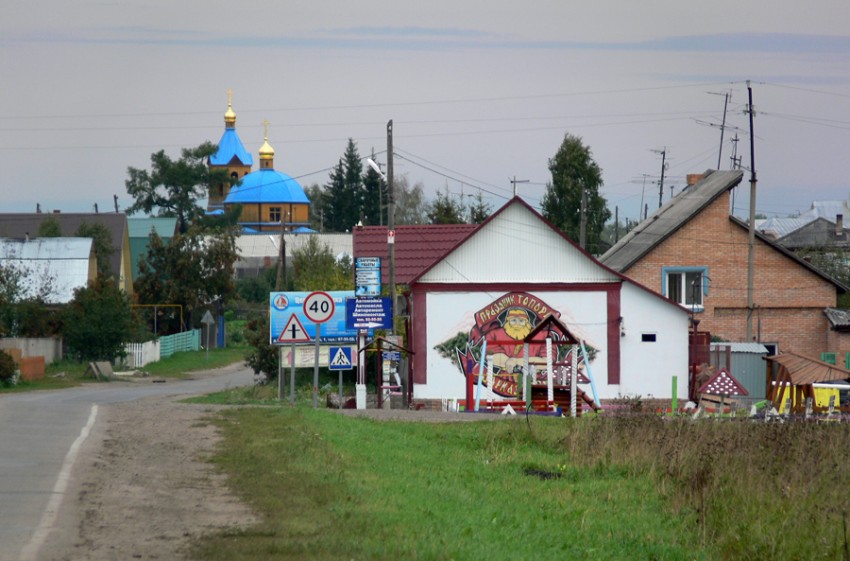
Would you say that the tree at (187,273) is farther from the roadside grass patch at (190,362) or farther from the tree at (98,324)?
the tree at (98,324)

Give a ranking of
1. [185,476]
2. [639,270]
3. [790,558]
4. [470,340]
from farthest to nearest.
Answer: [639,270] → [470,340] → [185,476] → [790,558]

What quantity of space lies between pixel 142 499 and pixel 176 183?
371ft

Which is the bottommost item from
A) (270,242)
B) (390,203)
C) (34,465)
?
(34,465)

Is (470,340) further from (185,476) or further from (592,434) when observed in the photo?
(185,476)

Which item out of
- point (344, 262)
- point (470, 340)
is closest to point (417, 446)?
point (470, 340)

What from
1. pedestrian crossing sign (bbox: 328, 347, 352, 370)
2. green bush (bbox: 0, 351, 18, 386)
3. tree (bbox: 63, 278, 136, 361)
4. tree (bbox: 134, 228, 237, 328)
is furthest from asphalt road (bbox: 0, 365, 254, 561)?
tree (bbox: 134, 228, 237, 328)

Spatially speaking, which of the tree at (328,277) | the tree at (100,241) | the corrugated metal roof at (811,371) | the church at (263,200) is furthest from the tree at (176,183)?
the corrugated metal roof at (811,371)

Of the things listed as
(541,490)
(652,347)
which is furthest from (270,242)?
(541,490)

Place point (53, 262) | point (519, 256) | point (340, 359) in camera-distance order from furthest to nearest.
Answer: point (53, 262) → point (519, 256) → point (340, 359)

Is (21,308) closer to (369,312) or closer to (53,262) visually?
(53,262)

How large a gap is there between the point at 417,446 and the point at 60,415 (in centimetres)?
733

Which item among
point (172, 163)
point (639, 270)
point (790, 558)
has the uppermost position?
point (172, 163)

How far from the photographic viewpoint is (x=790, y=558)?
10.6 meters

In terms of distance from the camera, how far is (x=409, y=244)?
40.3 metres
